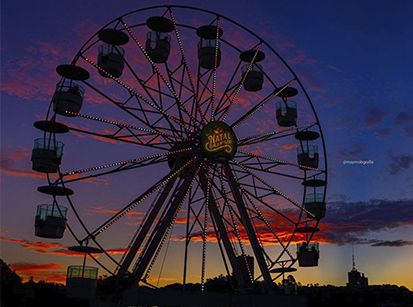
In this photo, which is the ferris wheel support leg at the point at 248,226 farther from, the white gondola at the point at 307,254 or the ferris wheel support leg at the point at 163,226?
the white gondola at the point at 307,254

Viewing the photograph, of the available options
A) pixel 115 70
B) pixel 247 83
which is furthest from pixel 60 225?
pixel 247 83

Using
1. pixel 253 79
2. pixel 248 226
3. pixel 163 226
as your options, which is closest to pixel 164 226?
pixel 163 226

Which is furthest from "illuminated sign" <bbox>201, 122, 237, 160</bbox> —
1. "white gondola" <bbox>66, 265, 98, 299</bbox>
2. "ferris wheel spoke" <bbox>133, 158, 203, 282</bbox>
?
"white gondola" <bbox>66, 265, 98, 299</bbox>

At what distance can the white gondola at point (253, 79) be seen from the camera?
3038 centimetres

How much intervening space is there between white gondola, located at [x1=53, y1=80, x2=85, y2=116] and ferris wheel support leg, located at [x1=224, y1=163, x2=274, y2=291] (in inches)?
292

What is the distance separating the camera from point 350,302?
13400cm

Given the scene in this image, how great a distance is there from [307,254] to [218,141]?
24.9ft

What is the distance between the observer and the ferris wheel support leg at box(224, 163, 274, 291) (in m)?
25.5

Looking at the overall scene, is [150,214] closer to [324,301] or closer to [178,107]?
[178,107]

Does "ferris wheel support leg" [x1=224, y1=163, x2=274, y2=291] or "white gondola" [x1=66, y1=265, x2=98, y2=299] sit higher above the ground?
"ferris wheel support leg" [x1=224, y1=163, x2=274, y2=291]

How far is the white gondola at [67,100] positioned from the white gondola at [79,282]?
664 centimetres

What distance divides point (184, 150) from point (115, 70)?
473 centimetres

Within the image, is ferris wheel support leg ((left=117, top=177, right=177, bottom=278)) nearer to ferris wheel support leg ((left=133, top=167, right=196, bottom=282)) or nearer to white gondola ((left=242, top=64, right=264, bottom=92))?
ferris wheel support leg ((left=133, top=167, right=196, bottom=282))

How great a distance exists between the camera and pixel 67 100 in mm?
23625
